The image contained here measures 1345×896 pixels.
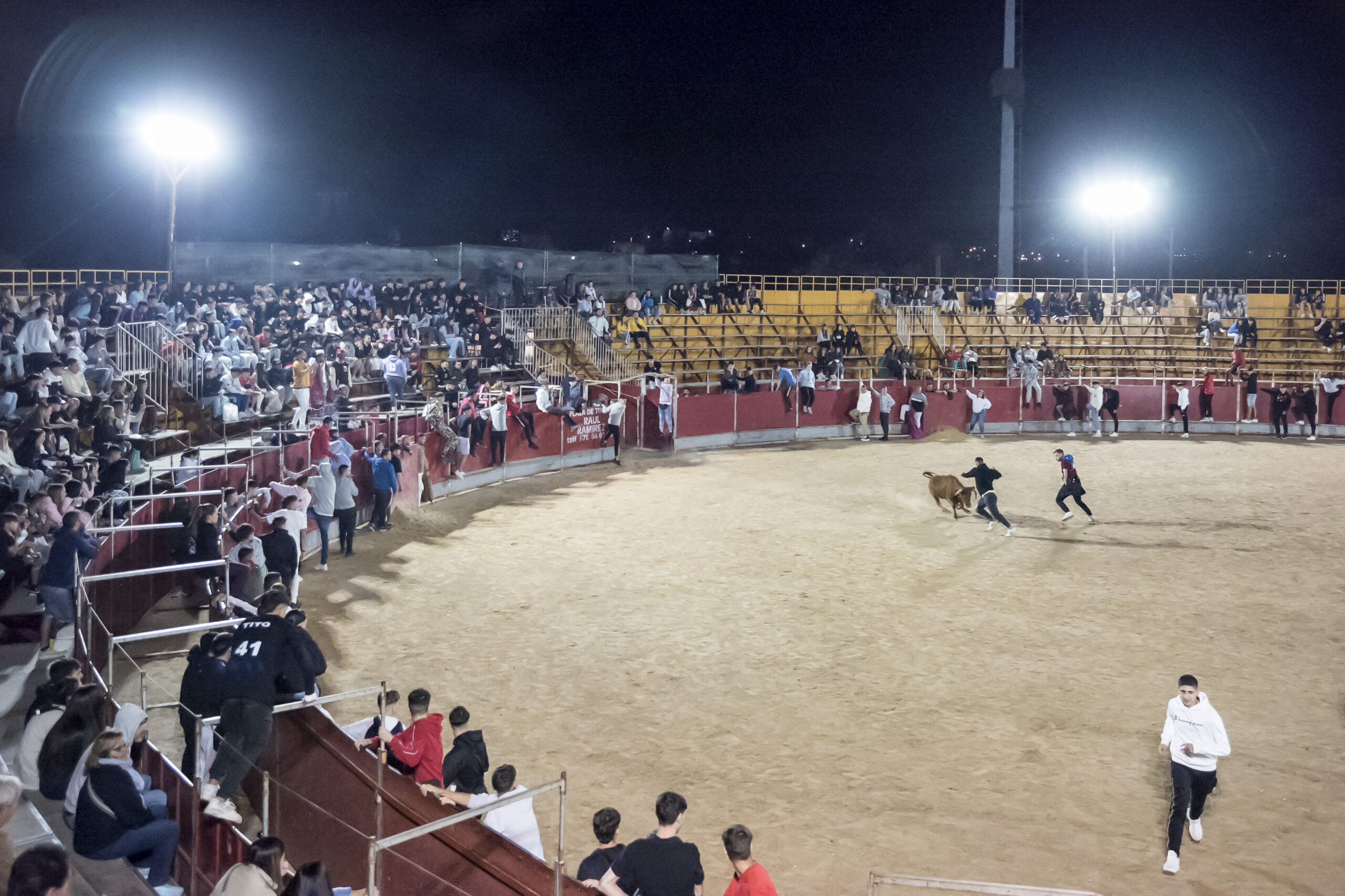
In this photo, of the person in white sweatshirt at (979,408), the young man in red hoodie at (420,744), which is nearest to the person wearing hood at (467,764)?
the young man in red hoodie at (420,744)

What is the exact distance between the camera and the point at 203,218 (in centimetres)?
3969

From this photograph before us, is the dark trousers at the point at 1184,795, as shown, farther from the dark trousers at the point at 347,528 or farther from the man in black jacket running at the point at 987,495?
the dark trousers at the point at 347,528

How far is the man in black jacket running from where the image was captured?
59.8ft

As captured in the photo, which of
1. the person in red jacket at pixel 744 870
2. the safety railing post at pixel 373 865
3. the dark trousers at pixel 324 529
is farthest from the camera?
the dark trousers at pixel 324 529

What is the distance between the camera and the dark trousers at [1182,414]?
106ft

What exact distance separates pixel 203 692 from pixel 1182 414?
31.6 metres

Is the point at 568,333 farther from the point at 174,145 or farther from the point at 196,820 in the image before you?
the point at 196,820

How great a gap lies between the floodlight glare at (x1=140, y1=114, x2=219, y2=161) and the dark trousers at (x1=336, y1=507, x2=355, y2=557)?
715 inches

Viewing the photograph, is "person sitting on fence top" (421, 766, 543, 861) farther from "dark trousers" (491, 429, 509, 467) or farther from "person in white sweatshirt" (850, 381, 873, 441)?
"person in white sweatshirt" (850, 381, 873, 441)

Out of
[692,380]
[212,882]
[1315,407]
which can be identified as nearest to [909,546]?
[212,882]

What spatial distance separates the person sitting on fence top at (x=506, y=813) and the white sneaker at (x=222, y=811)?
1.01m

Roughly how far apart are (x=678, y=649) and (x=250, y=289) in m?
21.2

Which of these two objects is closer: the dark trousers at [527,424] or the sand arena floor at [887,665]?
the sand arena floor at [887,665]

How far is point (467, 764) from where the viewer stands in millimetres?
7285
